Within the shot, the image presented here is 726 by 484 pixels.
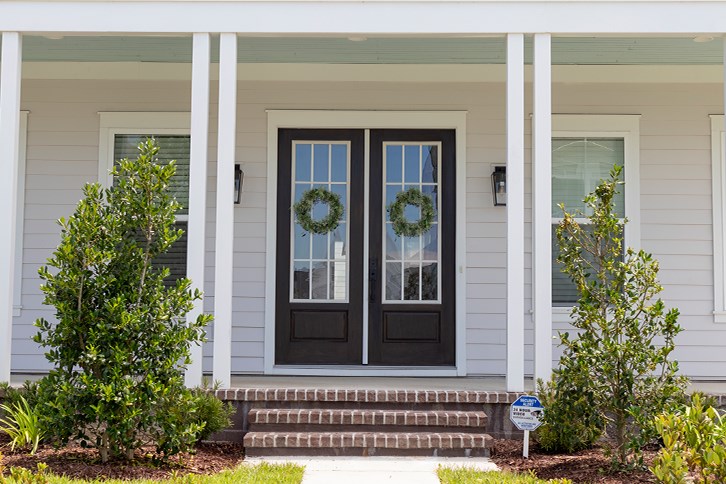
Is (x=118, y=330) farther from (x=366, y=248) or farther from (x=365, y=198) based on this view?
(x=365, y=198)

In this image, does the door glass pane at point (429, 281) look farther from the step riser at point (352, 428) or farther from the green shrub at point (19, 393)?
the green shrub at point (19, 393)

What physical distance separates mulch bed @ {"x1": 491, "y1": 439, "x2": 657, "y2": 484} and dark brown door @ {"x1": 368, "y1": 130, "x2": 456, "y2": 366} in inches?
70.9

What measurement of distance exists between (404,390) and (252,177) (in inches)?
104

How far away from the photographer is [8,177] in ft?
18.8

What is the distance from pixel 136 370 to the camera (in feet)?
15.6

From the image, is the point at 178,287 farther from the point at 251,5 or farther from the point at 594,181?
the point at 594,181

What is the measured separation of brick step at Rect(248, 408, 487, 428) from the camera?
548cm

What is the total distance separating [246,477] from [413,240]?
3332 mm

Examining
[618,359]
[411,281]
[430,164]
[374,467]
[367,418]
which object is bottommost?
[374,467]

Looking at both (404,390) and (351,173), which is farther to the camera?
(351,173)

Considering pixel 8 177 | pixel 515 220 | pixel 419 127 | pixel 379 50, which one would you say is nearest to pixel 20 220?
pixel 8 177

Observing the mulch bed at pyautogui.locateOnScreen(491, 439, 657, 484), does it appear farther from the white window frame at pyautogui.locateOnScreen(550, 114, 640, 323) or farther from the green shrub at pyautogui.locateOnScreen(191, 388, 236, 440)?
the white window frame at pyautogui.locateOnScreen(550, 114, 640, 323)

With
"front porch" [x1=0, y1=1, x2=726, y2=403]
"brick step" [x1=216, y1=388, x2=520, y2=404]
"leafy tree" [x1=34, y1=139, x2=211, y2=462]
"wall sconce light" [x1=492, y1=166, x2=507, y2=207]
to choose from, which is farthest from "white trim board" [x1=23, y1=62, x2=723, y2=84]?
"brick step" [x1=216, y1=388, x2=520, y2=404]

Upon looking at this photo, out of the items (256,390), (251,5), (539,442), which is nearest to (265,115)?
(251,5)
